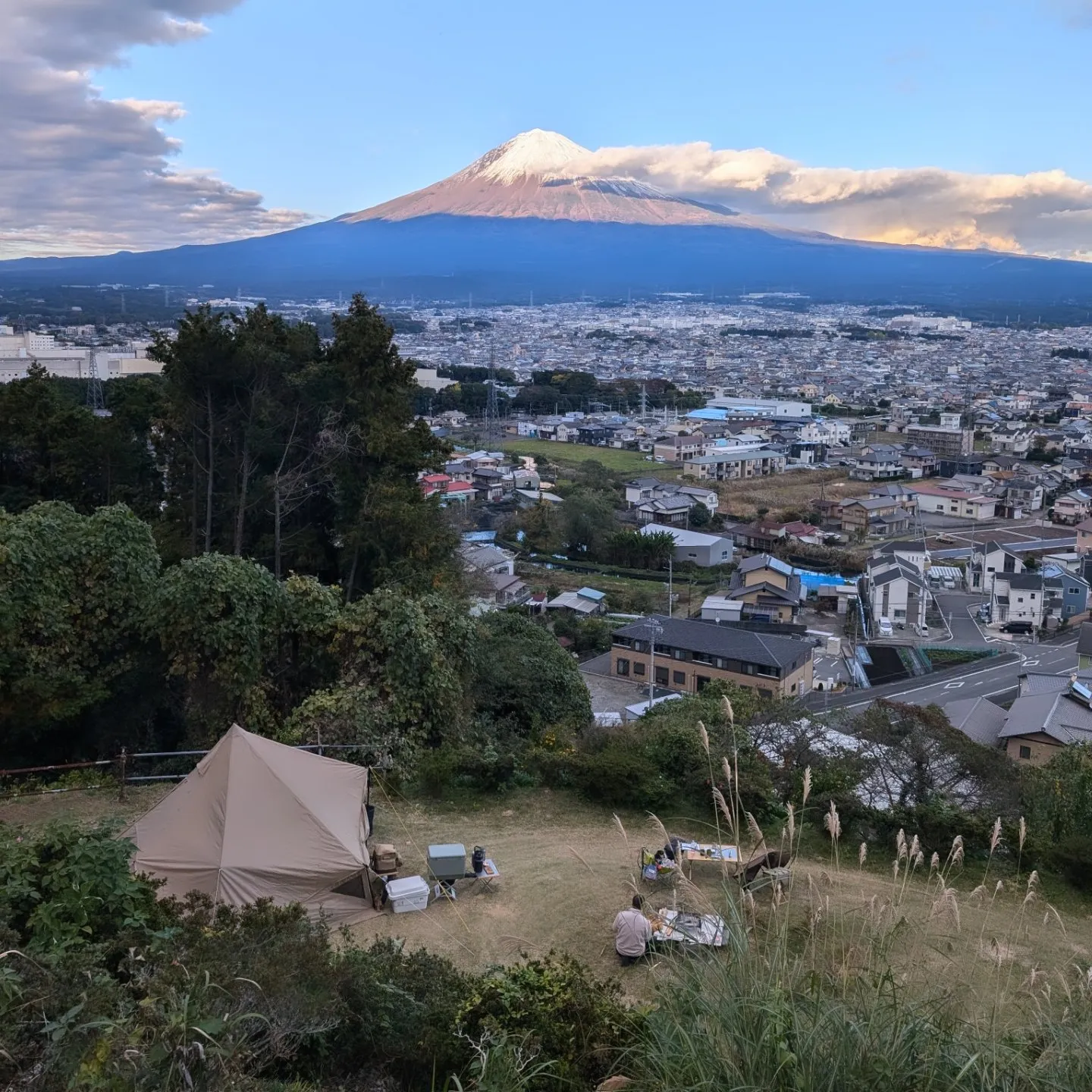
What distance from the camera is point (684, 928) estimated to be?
10.00 ft

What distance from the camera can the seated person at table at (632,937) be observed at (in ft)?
11.6

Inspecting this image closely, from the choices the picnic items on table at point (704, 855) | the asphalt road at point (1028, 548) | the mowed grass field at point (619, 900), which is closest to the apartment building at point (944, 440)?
the asphalt road at point (1028, 548)

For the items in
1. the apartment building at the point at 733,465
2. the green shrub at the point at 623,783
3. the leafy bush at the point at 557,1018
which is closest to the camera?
the leafy bush at the point at 557,1018

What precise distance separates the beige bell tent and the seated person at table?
1.10 m

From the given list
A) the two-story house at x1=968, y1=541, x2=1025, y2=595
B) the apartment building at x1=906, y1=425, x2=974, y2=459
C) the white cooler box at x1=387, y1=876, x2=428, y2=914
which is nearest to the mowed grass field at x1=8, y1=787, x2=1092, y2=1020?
the white cooler box at x1=387, y1=876, x2=428, y2=914

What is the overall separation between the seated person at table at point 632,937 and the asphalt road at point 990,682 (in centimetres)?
1129

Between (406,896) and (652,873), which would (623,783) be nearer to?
(652,873)

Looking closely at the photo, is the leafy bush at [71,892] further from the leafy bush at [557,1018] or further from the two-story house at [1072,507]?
the two-story house at [1072,507]

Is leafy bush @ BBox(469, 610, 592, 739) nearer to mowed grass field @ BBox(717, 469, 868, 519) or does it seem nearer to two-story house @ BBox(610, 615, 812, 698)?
two-story house @ BBox(610, 615, 812, 698)

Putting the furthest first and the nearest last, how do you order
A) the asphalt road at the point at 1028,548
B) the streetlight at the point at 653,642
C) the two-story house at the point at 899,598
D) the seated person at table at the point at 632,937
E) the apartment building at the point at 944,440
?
the apartment building at the point at 944,440 → the asphalt road at the point at 1028,548 → the two-story house at the point at 899,598 → the streetlight at the point at 653,642 → the seated person at table at the point at 632,937

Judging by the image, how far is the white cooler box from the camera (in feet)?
13.2

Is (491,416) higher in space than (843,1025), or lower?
lower

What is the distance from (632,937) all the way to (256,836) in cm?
161

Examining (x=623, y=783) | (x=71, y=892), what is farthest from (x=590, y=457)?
(x=71, y=892)
